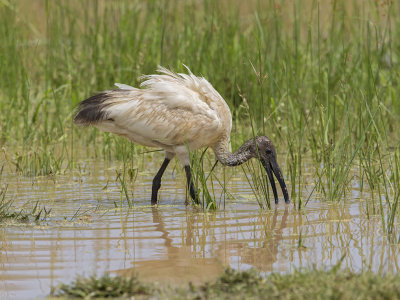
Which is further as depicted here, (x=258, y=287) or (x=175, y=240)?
(x=175, y=240)

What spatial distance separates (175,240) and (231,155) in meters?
2.24

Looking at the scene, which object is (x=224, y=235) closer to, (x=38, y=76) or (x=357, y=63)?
(x=357, y=63)

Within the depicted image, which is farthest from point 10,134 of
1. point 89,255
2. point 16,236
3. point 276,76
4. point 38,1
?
point 38,1

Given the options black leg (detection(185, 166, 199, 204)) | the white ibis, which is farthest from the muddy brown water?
the white ibis

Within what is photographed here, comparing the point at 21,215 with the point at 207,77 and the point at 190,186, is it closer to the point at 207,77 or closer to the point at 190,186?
the point at 190,186

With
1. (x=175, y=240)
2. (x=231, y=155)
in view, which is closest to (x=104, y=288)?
(x=175, y=240)

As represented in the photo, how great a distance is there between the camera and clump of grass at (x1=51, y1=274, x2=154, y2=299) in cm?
393

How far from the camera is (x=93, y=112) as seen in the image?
706cm

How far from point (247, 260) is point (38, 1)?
12127 millimetres

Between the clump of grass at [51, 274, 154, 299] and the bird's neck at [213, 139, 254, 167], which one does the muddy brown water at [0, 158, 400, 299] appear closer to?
the clump of grass at [51, 274, 154, 299]

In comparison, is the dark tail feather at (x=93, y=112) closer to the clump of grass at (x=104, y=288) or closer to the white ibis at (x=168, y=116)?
the white ibis at (x=168, y=116)

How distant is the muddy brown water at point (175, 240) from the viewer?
14.9 ft

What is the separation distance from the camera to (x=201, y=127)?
7145 mm

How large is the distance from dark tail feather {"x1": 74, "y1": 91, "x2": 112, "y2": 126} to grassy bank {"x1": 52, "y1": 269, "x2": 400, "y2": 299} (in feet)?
10.2
